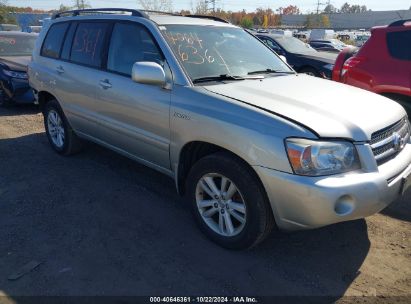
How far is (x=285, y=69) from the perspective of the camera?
4.35m

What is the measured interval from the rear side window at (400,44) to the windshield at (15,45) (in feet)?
26.3

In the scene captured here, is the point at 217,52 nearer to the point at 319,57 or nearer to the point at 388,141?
the point at 388,141

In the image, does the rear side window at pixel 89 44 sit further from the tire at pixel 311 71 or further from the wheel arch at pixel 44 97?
the tire at pixel 311 71

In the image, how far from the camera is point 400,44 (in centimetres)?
540

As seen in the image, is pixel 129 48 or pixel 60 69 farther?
pixel 60 69

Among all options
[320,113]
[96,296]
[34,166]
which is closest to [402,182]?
[320,113]

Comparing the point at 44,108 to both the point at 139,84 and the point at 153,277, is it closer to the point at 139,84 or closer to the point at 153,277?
the point at 139,84

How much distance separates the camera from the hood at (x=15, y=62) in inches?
326

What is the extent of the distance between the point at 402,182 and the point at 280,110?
3.64 ft

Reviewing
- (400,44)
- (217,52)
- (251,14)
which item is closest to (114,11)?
(217,52)

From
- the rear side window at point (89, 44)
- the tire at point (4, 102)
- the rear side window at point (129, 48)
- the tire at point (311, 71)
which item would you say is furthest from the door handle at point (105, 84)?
the tire at point (311, 71)

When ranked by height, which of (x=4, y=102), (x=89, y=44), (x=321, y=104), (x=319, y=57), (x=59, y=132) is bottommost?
(x=4, y=102)

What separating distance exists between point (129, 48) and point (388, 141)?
2.58 m

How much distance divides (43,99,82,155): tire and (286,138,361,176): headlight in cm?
350
